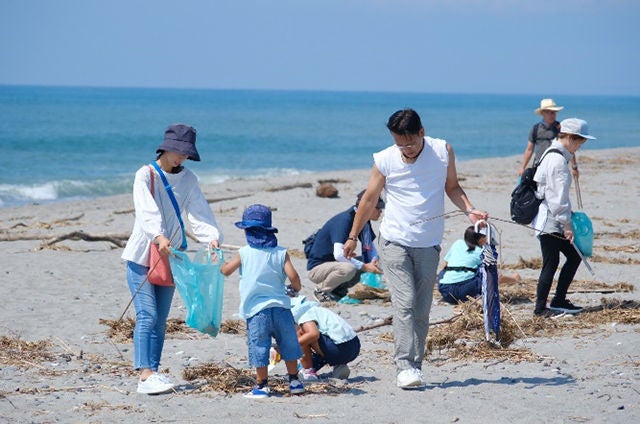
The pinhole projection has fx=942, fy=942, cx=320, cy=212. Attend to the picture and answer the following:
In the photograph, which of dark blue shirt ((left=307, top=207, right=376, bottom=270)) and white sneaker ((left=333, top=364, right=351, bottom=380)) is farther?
dark blue shirt ((left=307, top=207, right=376, bottom=270))

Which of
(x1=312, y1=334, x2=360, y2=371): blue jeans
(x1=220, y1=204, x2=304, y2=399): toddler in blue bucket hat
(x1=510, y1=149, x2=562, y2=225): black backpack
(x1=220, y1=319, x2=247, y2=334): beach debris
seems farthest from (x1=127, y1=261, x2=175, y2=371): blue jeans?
(x1=510, y1=149, x2=562, y2=225): black backpack

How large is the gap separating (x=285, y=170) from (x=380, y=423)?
32.0 metres

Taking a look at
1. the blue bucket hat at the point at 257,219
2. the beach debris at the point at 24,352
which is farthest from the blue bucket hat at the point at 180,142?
the beach debris at the point at 24,352

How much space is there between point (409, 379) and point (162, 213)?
1873mm

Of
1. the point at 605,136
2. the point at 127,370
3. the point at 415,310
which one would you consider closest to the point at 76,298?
the point at 127,370

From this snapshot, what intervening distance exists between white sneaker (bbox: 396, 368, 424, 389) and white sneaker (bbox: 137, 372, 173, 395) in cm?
144

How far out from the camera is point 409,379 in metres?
5.92

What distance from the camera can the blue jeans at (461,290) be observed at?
8.80 meters

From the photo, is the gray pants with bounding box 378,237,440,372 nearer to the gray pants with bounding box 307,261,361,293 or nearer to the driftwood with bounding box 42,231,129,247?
the gray pants with bounding box 307,261,361,293

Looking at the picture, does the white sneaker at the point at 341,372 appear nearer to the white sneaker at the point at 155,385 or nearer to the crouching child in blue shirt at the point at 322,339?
the crouching child in blue shirt at the point at 322,339

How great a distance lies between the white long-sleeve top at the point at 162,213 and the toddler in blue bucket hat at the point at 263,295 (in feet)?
1.08

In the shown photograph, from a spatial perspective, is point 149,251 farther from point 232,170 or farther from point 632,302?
point 232,170

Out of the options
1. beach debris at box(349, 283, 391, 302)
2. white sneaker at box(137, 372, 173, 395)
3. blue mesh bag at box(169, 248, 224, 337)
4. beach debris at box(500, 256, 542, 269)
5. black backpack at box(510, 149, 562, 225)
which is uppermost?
black backpack at box(510, 149, 562, 225)

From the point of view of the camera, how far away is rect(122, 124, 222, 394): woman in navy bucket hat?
19.0 ft
